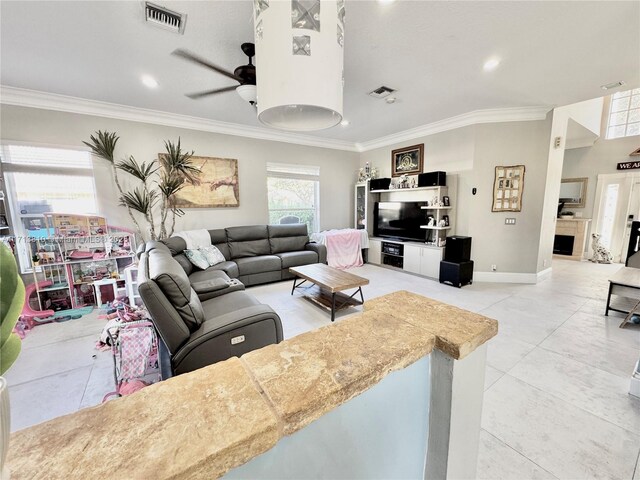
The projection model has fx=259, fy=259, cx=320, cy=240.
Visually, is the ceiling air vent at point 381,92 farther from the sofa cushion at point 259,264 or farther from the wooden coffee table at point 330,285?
the sofa cushion at point 259,264

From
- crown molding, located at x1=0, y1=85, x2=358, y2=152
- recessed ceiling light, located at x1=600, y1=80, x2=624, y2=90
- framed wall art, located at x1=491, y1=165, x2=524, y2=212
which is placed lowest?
framed wall art, located at x1=491, y1=165, x2=524, y2=212

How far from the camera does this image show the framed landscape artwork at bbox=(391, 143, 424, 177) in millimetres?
4968

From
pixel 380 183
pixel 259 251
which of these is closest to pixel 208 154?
pixel 259 251

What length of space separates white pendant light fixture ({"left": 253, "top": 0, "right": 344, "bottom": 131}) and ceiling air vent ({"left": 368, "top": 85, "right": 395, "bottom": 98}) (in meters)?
2.45

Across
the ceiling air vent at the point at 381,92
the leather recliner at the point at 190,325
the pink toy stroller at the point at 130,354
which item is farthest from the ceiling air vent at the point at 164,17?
the pink toy stroller at the point at 130,354

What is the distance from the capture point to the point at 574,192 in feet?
20.0

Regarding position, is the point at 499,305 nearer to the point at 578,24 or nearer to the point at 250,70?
the point at 578,24

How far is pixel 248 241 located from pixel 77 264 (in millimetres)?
2339

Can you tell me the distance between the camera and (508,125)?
4.00m

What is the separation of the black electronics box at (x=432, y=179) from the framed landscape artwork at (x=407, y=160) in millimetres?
428

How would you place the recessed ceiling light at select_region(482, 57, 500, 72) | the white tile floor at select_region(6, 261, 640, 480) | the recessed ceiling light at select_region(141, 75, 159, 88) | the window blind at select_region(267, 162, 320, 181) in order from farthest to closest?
the window blind at select_region(267, 162, 320, 181)
the recessed ceiling light at select_region(141, 75, 159, 88)
the recessed ceiling light at select_region(482, 57, 500, 72)
the white tile floor at select_region(6, 261, 640, 480)

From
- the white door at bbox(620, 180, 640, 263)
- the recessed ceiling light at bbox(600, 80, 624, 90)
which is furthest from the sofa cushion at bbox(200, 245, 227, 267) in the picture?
the white door at bbox(620, 180, 640, 263)

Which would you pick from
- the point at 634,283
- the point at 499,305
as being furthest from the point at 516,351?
the point at 634,283

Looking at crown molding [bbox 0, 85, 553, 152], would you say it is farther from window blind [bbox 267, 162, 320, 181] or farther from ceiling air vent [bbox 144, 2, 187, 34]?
ceiling air vent [bbox 144, 2, 187, 34]
